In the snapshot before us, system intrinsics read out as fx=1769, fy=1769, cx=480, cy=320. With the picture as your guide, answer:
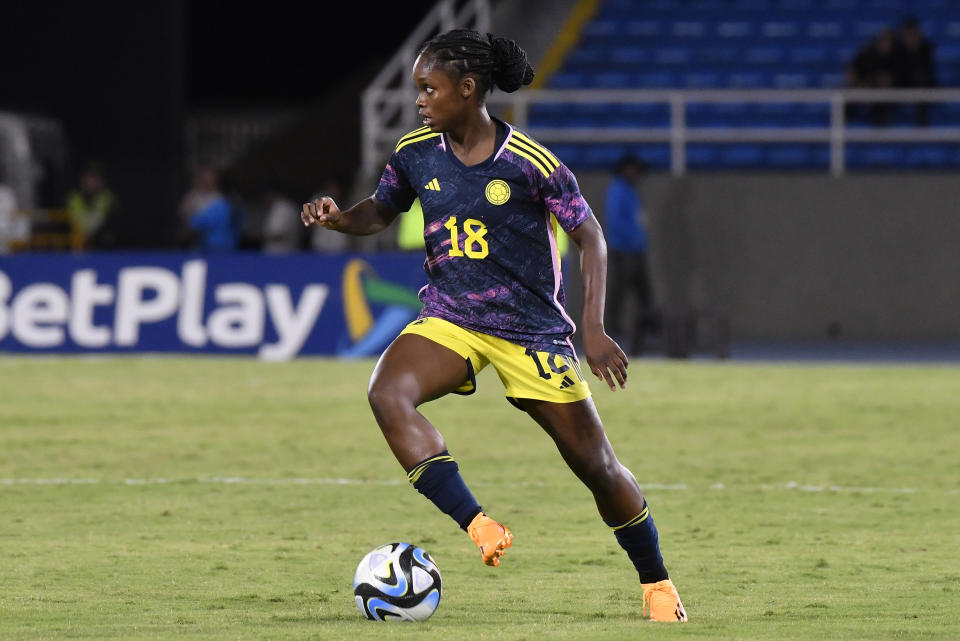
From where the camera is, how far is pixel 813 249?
21469mm

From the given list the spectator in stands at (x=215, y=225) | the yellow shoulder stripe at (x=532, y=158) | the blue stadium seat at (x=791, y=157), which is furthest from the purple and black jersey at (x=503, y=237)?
the blue stadium seat at (x=791, y=157)

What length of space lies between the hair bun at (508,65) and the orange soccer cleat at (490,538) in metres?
1.55

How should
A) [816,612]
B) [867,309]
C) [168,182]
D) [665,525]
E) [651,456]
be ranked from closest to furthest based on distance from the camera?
[816,612] → [665,525] → [651,456] → [867,309] → [168,182]

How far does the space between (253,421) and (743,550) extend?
5.93 m

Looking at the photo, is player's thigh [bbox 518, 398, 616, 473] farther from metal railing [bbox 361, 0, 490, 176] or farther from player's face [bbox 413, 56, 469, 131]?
metal railing [bbox 361, 0, 490, 176]

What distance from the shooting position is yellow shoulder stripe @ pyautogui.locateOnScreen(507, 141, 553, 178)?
236 inches

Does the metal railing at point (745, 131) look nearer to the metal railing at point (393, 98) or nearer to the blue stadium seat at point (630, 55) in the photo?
the metal railing at point (393, 98)

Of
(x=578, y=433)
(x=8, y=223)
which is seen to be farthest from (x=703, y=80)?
(x=578, y=433)

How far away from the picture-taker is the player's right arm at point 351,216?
605cm

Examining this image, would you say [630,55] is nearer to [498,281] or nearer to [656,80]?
[656,80]

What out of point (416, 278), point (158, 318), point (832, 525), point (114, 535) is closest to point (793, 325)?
point (416, 278)

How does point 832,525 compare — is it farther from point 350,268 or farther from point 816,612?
point 350,268

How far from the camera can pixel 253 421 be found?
507 inches

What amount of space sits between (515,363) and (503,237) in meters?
0.44
